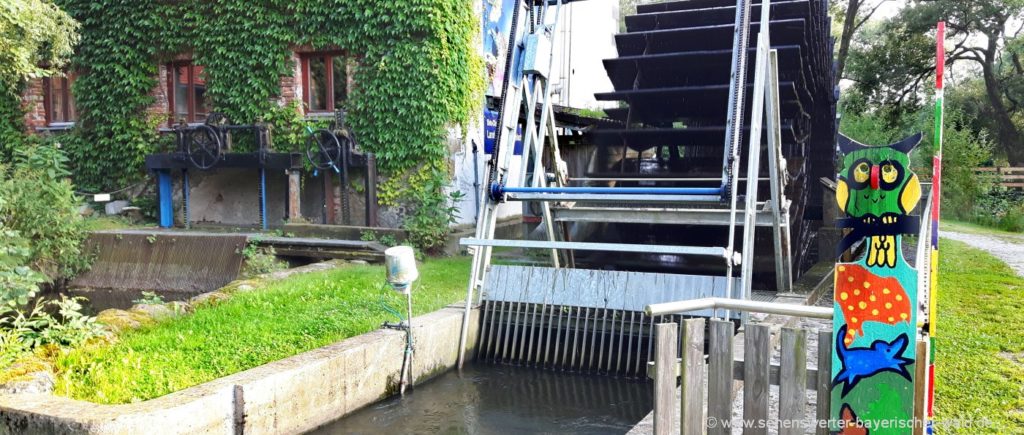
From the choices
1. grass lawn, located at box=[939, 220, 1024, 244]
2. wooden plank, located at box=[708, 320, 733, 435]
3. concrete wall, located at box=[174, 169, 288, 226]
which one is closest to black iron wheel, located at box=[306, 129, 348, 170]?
concrete wall, located at box=[174, 169, 288, 226]

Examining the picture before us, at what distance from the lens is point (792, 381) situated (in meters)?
2.76

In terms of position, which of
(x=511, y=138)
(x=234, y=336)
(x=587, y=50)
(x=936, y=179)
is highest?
(x=587, y=50)

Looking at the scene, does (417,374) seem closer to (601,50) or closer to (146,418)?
(146,418)

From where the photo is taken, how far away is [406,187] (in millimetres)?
12914

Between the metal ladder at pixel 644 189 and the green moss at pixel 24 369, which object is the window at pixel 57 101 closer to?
the metal ladder at pixel 644 189

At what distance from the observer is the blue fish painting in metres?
2.64

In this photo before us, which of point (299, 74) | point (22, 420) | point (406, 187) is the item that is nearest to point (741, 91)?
point (22, 420)

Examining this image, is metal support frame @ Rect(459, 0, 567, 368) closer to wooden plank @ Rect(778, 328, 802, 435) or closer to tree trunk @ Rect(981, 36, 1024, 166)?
wooden plank @ Rect(778, 328, 802, 435)

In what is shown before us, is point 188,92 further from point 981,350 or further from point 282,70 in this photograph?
point 981,350

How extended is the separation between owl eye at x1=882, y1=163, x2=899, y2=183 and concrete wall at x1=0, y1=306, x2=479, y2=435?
3246 mm

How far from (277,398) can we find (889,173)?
11.0 ft

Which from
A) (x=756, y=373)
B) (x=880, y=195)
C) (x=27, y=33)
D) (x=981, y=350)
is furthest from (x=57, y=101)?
(x=880, y=195)

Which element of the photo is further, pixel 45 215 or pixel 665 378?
pixel 45 215

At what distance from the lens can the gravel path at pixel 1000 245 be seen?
431 inches
